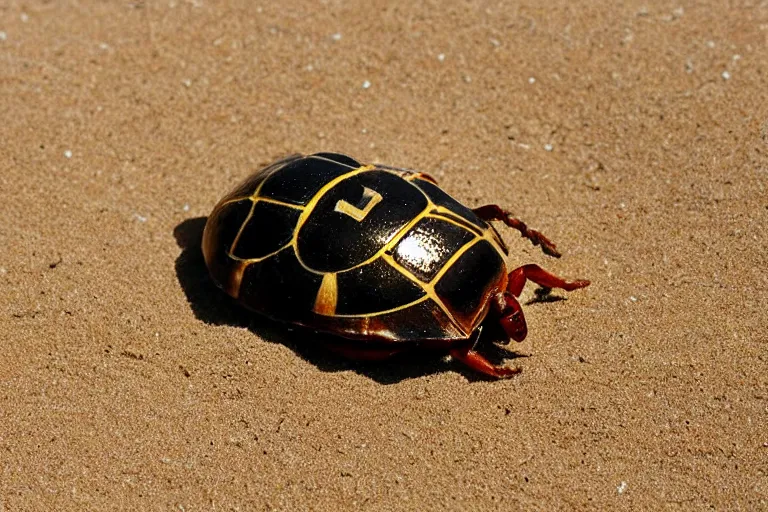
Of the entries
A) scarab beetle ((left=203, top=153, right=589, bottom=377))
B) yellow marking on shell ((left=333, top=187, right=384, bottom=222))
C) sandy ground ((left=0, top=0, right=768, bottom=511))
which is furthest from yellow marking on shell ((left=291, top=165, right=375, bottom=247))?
sandy ground ((left=0, top=0, right=768, bottom=511))

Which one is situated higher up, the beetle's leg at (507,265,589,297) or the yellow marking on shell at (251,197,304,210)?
the yellow marking on shell at (251,197,304,210)

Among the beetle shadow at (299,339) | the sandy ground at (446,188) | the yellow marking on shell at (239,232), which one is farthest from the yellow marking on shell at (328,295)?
the yellow marking on shell at (239,232)

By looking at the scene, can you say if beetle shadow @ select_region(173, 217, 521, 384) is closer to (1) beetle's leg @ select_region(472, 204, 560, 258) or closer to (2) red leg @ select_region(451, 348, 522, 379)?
(2) red leg @ select_region(451, 348, 522, 379)

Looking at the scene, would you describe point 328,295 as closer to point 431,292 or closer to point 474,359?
point 431,292

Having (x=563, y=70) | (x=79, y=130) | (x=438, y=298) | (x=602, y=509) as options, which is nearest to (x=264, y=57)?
(x=79, y=130)

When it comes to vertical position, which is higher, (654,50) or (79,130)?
(654,50)

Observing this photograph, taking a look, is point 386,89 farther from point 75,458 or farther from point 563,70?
point 75,458

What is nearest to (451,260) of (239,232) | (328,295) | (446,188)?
(328,295)
